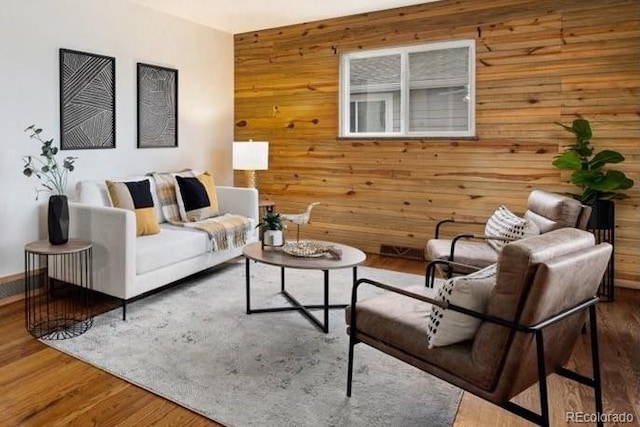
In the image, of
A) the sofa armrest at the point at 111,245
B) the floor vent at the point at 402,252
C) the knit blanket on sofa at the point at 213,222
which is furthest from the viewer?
the floor vent at the point at 402,252

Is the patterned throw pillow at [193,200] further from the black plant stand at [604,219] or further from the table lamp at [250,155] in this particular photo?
the black plant stand at [604,219]

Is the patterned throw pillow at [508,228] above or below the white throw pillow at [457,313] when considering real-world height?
above

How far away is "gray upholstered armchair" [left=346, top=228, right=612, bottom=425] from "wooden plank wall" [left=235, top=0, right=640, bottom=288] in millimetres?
2607

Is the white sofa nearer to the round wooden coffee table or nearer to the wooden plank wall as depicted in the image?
the round wooden coffee table

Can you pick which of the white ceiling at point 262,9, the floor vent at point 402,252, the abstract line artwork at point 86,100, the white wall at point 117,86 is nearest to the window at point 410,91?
the white ceiling at point 262,9

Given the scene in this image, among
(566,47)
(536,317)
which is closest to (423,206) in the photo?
(566,47)

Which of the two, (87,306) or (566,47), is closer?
(87,306)

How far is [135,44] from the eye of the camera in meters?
4.59

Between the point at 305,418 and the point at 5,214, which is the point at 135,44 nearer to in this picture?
the point at 5,214

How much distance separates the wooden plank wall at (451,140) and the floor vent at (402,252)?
0.05 m

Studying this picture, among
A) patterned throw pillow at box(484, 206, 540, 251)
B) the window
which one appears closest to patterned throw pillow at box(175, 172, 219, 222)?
the window

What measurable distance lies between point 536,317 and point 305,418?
1.08 metres

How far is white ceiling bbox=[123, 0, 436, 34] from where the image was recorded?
4.62 meters

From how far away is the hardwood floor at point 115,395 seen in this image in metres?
2.10
